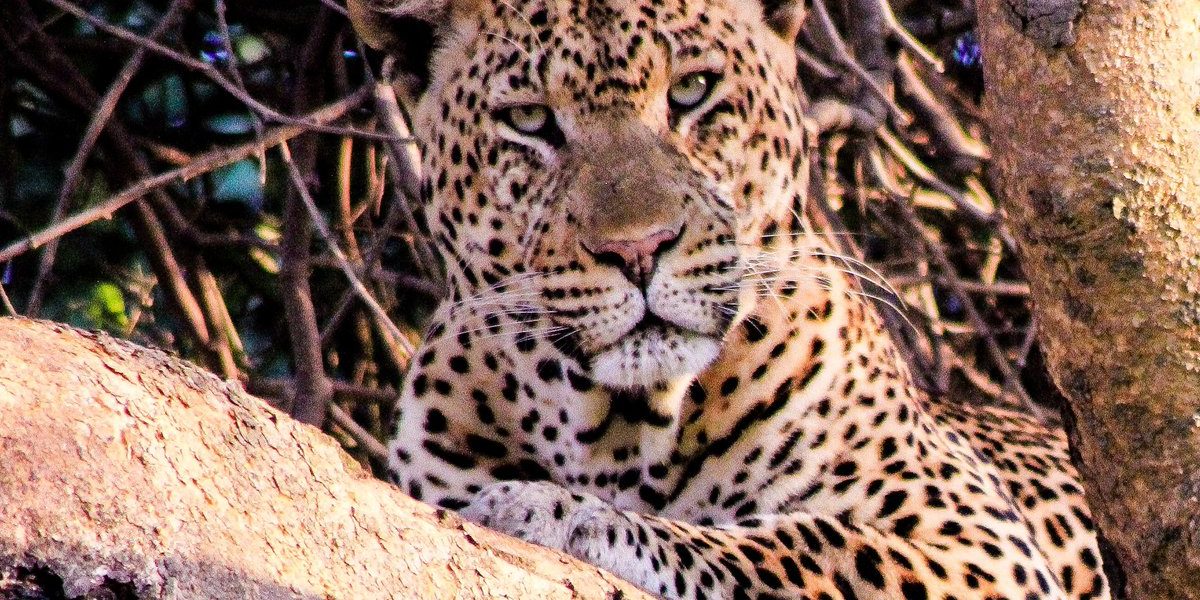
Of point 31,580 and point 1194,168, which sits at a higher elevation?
point 1194,168

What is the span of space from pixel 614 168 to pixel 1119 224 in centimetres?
169

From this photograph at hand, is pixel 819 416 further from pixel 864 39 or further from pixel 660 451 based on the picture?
pixel 864 39

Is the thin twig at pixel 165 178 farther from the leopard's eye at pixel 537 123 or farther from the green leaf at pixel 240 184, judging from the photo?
the leopard's eye at pixel 537 123

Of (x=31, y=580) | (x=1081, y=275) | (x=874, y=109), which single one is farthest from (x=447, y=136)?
(x=31, y=580)

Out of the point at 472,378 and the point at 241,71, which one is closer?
the point at 472,378

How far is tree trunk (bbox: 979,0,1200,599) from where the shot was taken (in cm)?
256

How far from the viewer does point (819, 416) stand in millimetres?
4512

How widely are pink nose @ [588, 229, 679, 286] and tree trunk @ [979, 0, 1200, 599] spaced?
1.28m

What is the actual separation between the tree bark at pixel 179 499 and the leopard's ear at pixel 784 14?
2539 mm

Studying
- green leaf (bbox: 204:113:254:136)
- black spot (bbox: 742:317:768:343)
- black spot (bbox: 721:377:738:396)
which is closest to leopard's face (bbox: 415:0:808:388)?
black spot (bbox: 742:317:768:343)

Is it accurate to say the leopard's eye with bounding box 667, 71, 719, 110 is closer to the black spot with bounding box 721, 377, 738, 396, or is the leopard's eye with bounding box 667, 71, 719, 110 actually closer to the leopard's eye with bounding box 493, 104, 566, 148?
the leopard's eye with bounding box 493, 104, 566, 148

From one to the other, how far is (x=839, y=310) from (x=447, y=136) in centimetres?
103

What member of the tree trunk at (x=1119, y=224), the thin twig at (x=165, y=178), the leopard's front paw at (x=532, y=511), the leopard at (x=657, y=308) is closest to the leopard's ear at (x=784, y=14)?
the leopard at (x=657, y=308)

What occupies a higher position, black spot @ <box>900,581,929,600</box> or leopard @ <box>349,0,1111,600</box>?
leopard @ <box>349,0,1111,600</box>
